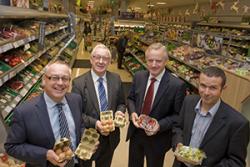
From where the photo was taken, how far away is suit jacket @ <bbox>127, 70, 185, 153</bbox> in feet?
8.15

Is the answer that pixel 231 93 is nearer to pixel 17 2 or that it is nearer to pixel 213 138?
pixel 213 138

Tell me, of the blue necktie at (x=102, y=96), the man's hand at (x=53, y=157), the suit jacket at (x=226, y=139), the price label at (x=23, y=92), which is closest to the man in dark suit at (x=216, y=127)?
the suit jacket at (x=226, y=139)

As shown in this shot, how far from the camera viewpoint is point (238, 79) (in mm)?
3547

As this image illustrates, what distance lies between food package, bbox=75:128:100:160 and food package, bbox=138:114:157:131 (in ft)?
1.92

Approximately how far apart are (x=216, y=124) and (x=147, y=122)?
702 millimetres

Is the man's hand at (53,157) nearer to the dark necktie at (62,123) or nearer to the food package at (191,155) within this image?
the dark necktie at (62,123)

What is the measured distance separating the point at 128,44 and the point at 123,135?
21.2ft

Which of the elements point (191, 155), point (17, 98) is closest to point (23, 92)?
point (17, 98)

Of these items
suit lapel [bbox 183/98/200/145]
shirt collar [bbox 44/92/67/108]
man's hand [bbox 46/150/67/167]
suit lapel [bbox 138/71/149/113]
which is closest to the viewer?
man's hand [bbox 46/150/67/167]

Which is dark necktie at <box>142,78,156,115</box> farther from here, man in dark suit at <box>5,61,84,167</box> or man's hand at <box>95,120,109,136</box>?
man in dark suit at <box>5,61,84,167</box>

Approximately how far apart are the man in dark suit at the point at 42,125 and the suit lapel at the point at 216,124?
1.00 metres

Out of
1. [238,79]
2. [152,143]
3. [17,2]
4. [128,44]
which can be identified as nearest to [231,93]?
[238,79]

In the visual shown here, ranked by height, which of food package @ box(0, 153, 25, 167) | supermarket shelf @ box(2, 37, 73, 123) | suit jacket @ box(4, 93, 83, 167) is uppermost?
suit jacket @ box(4, 93, 83, 167)

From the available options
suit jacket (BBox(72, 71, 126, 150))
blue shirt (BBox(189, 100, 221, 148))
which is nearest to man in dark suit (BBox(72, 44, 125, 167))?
suit jacket (BBox(72, 71, 126, 150))
